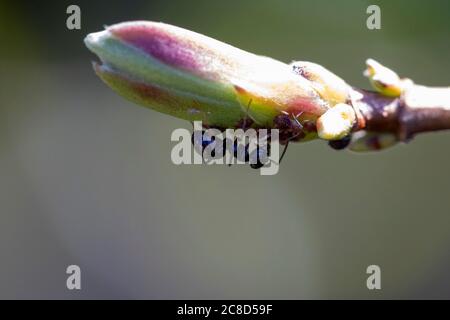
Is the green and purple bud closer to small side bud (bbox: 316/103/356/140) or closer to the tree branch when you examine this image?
small side bud (bbox: 316/103/356/140)

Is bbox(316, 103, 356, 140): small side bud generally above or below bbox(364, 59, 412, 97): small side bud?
below

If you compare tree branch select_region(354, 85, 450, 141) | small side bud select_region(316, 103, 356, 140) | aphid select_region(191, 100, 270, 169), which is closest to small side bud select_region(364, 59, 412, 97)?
tree branch select_region(354, 85, 450, 141)

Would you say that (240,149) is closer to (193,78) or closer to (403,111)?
(193,78)

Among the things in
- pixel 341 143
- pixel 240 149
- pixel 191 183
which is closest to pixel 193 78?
pixel 240 149

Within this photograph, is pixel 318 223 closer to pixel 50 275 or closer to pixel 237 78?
pixel 50 275

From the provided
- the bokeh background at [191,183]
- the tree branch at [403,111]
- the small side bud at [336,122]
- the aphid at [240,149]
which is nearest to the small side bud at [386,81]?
the tree branch at [403,111]
